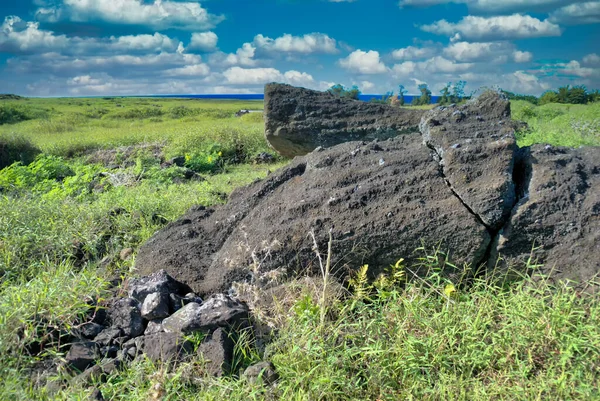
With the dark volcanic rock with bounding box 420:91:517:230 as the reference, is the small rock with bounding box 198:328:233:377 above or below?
below

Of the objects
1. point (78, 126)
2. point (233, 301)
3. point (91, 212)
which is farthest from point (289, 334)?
point (78, 126)

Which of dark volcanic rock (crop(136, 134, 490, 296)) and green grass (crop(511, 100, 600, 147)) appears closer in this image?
dark volcanic rock (crop(136, 134, 490, 296))

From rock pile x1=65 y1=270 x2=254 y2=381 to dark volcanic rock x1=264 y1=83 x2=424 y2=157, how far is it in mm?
4881

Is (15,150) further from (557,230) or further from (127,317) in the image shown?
(557,230)

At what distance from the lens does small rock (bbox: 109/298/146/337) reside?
354cm

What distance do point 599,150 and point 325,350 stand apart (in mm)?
2914

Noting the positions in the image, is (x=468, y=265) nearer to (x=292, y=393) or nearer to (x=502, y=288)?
(x=502, y=288)

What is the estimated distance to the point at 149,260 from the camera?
172 inches

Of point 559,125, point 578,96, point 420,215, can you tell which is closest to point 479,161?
point 420,215

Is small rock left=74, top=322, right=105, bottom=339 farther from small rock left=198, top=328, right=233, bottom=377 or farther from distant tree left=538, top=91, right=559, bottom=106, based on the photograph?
distant tree left=538, top=91, right=559, bottom=106

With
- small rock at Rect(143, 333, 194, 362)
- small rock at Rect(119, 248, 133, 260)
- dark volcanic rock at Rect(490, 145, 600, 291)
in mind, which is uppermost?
dark volcanic rock at Rect(490, 145, 600, 291)

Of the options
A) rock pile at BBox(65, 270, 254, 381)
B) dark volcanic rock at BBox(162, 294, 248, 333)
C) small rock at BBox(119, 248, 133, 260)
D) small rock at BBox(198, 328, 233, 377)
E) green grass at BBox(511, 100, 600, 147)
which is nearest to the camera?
small rock at BBox(198, 328, 233, 377)

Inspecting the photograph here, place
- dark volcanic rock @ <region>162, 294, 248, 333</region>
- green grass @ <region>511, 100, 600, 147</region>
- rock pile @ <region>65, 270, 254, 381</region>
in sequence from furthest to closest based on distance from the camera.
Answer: green grass @ <region>511, 100, 600, 147</region> → dark volcanic rock @ <region>162, 294, 248, 333</region> → rock pile @ <region>65, 270, 254, 381</region>

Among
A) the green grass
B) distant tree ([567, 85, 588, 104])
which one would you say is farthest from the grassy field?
distant tree ([567, 85, 588, 104])
